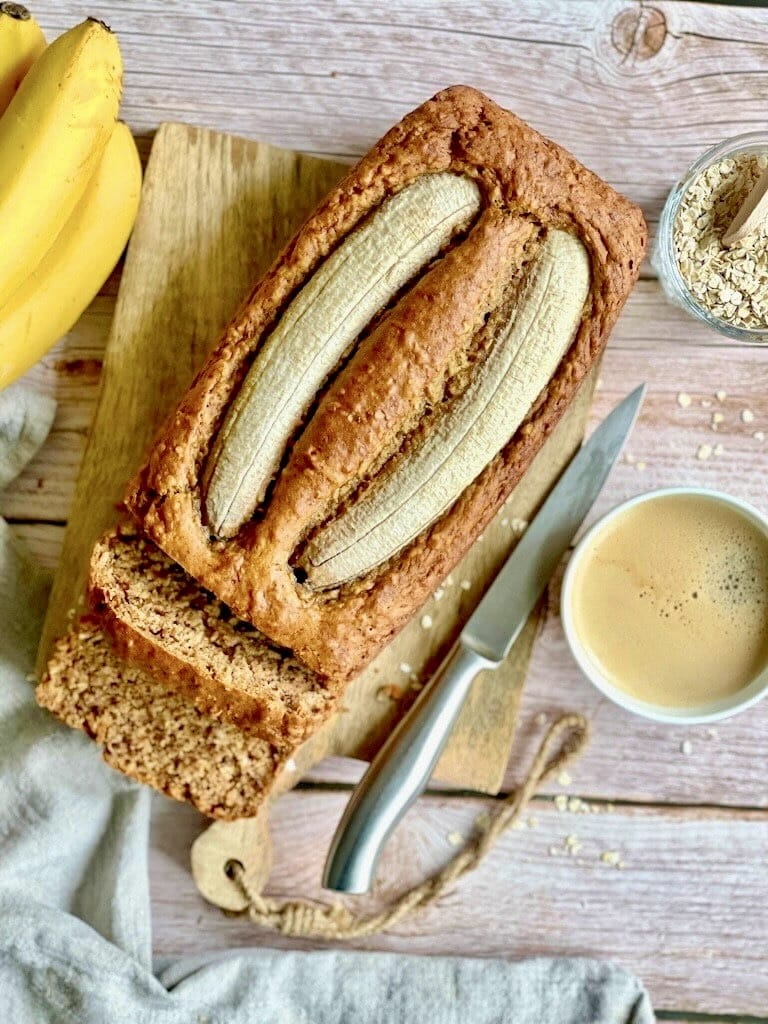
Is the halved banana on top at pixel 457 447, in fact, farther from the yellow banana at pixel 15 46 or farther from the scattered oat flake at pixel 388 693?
the yellow banana at pixel 15 46

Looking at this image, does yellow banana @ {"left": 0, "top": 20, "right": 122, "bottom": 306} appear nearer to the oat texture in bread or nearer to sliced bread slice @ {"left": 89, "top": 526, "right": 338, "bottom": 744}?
the oat texture in bread

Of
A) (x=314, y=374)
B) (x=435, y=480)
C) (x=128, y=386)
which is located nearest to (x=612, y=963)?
(x=435, y=480)

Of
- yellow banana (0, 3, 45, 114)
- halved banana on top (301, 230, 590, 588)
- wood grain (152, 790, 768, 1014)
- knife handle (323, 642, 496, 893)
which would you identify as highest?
yellow banana (0, 3, 45, 114)

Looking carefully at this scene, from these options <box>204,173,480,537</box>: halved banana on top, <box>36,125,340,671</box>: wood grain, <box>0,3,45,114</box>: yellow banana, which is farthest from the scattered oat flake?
<box>0,3,45,114</box>: yellow banana

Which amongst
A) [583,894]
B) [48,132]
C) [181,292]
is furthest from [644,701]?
[48,132]

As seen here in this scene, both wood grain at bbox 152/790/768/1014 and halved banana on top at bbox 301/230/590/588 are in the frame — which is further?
wood grain at bbox 152/790/768/1014

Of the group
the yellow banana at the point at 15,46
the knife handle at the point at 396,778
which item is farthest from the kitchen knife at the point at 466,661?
the yellow banana at the point at 15,46

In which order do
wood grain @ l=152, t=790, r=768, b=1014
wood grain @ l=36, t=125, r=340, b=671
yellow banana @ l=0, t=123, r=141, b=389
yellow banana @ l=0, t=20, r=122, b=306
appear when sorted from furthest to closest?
1. wood grain @ l=152, t=790, r=768, b=1014
2. wood grain @ l=36, t=125, r=340, b=671
3. yellow banana @ l=0, t=123, r=141, b=389
4. yellow banana @ l=0, t=20, r=122, b=306
